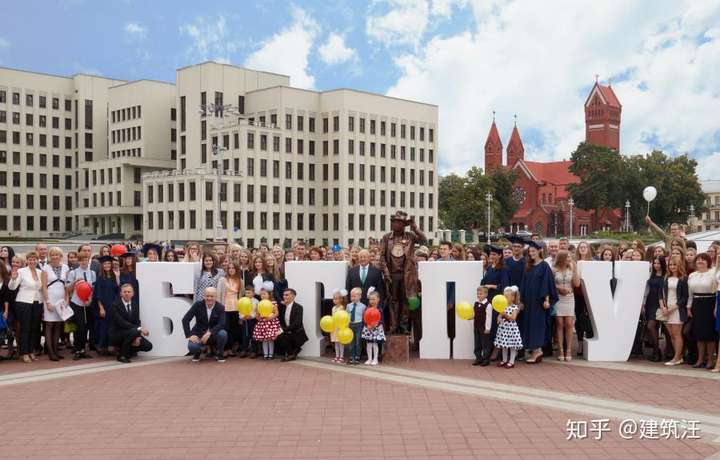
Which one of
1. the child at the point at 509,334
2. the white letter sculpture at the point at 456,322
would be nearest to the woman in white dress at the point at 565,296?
the child at the point at 509,334

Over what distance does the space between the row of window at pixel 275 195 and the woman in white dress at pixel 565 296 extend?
55.0 metres

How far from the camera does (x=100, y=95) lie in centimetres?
8712

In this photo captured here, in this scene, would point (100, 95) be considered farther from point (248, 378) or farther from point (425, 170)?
point (248, 378)

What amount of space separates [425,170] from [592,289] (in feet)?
228

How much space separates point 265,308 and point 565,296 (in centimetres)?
519

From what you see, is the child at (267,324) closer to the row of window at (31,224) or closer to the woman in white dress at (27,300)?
the woman in white dress at (27,300)

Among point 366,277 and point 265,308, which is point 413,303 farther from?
point 265,308

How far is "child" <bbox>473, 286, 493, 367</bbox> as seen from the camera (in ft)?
36.9

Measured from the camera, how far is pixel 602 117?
4756 inches

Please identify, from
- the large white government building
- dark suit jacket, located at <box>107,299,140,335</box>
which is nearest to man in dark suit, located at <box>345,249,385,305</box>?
dark suit jacket, located at <box>107,299,140,335</box>

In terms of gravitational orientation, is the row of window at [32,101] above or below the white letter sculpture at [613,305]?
above

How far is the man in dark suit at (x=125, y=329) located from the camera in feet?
38.1

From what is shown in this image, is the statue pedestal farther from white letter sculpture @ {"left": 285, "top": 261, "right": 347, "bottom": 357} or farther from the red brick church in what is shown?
the red brick church

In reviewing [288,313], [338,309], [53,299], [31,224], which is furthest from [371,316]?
[31,224]
